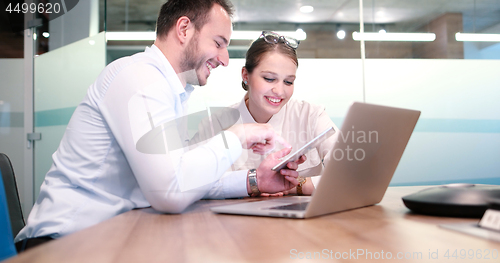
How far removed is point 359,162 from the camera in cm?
66

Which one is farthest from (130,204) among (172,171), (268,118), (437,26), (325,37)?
(437,26)

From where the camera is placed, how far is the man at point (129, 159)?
31.5 inches

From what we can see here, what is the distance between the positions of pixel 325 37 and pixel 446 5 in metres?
1.40

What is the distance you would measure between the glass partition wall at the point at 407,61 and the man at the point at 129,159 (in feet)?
8.66

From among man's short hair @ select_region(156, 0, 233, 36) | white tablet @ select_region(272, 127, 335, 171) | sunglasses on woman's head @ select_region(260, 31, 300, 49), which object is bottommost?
white tablet @ select_region(272, 127, 335, 171)

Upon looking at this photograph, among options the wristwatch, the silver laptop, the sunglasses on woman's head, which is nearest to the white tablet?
the silver laptop

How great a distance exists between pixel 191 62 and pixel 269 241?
97 cm

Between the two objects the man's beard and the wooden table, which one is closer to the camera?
the wooden table

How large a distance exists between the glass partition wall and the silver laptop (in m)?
2.90

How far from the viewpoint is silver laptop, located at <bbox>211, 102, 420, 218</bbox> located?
A: 57 cm

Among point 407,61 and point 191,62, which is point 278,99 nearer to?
point 191,62

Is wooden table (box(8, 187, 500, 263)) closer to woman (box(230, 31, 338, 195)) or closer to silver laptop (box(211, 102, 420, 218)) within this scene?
silver laptop (box(211, 102, 420, 218))

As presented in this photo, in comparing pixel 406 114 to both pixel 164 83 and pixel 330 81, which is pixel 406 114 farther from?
pixel 330 81

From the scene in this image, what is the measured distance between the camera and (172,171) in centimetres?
78
